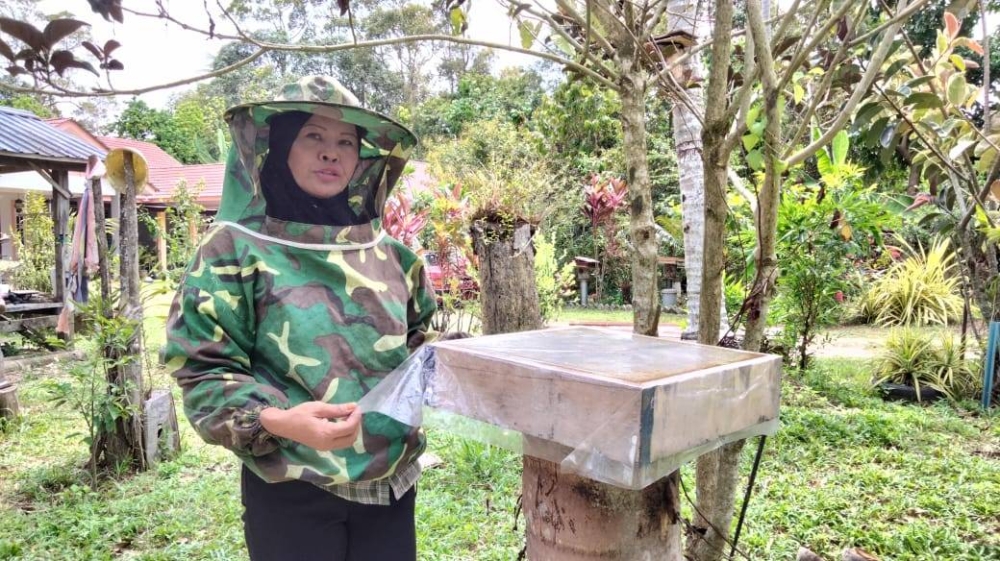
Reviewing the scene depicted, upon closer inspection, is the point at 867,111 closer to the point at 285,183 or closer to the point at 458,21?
the point at 458,21

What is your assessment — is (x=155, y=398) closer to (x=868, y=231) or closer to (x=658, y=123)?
(x=868, y=231)

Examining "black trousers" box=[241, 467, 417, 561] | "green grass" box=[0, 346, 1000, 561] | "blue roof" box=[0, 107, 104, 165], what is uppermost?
"blue roof" box=[0, 107, 104, 165]

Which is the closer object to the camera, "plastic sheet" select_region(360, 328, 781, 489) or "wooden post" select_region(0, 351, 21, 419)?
"plastic sheet" select_region(360, 328, 781, 489)

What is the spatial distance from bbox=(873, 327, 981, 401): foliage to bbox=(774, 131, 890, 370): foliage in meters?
0.75

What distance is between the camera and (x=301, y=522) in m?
1.51

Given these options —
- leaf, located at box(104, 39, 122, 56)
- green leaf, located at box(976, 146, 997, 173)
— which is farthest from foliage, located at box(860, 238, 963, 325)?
leaf, located at box(104, 39, 122, 56)

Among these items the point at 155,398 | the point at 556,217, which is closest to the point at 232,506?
Result: the point at 155,398

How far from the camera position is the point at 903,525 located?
121 inches

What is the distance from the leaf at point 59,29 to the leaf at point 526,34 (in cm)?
127

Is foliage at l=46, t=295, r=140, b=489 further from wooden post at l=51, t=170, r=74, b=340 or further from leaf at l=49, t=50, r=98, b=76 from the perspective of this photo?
wooden post at l=51, t=170, r=74, b=340

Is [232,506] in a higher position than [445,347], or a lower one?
lower

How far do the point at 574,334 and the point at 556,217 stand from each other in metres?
11.0

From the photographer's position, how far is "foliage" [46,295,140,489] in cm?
380

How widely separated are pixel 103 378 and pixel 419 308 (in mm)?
3119
